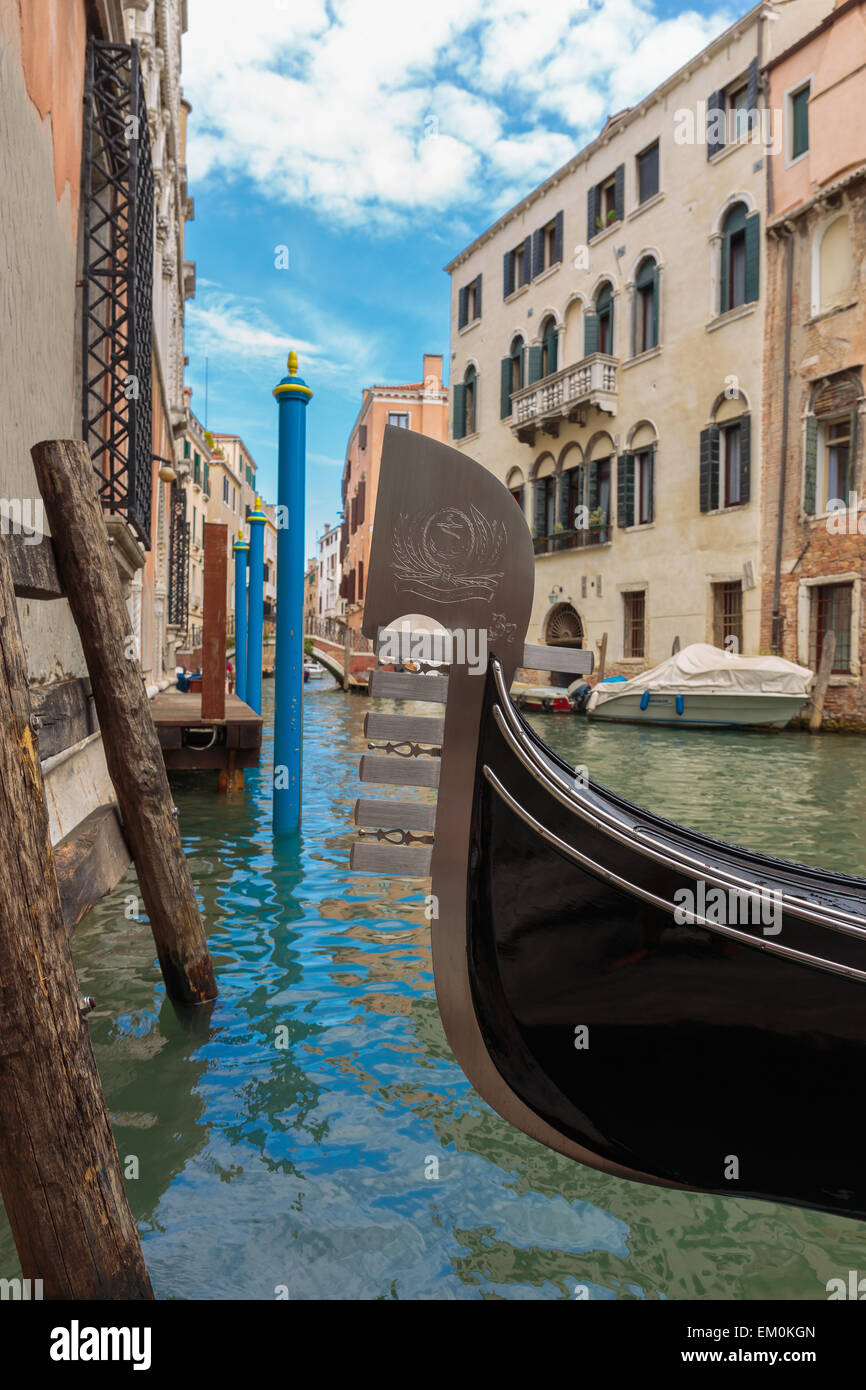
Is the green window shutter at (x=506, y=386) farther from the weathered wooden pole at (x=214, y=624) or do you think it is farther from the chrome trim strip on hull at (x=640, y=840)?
the chrome trim strip on hull at (x=640, y=840)

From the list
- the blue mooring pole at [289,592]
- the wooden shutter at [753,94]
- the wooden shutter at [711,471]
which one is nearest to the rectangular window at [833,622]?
the wooden shutter at [711,471]

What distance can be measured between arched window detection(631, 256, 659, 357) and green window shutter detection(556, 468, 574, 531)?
2837 millimetres

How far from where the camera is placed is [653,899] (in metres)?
1.61

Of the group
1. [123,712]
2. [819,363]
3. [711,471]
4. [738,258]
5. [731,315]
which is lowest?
[123,712]

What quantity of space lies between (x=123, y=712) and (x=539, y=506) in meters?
17.9

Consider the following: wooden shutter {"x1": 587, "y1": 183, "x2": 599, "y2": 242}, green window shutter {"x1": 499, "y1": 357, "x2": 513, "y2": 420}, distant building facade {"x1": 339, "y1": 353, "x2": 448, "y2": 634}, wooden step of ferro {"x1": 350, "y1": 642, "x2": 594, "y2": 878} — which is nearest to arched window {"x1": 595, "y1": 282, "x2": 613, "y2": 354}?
wooden shutter {"x1": 587, "y1": 183, "x2": 599, "y2": 242}

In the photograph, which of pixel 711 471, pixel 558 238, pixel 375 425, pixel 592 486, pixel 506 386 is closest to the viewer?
pixel 711 471

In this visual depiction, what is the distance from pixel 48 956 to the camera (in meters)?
1.32

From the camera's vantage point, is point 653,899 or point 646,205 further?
point 646,205

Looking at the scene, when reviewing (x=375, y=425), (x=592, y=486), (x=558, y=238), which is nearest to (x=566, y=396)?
(x=592, y=486)

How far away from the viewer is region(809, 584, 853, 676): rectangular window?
12.7 m

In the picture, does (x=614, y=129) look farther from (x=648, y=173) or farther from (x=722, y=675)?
(x=722, y=675)

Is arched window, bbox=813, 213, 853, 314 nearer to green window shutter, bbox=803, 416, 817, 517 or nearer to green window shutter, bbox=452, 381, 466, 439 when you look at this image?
green window shutter, bbox=803, 416, 817, 517

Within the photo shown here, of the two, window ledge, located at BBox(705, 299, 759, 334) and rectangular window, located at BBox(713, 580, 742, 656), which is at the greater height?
window ledge, located at BBox(705, 299, 759, 334)
